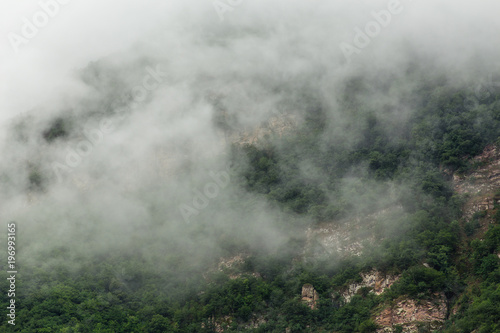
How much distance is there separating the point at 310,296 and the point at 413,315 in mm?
12139

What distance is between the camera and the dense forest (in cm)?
7019

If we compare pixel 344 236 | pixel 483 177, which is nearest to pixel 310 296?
pixel 344 236

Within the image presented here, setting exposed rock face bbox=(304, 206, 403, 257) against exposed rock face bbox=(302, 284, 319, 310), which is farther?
exposed rock face bbox=(304, 206, 403, 257)

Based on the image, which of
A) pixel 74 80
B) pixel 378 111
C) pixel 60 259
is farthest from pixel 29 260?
pixel 378 111

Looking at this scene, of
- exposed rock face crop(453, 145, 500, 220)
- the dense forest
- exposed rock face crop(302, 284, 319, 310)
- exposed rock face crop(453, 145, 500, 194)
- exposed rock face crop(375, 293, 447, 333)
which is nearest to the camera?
exposed rock face crop(375, 293, 447, 333)

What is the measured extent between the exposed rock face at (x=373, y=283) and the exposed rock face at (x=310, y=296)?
3.18m

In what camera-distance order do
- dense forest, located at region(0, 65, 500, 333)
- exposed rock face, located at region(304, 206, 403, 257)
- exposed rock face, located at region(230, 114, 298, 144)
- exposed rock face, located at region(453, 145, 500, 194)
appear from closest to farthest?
dense forest, located at region(0, 65, 500, 333) < exposed rock face, located at region(453, 145, 500, 194) < exposed rock face, located at region(304, 206, 403, 257) < exposed rock face, located at region(230, 114, 298, 144)

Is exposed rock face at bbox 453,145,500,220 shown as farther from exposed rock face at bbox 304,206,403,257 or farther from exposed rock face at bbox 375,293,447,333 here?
exposed rock face at bbox 375,293,447,333

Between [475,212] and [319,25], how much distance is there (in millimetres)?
49729

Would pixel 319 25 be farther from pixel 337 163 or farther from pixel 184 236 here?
pixel 184 236

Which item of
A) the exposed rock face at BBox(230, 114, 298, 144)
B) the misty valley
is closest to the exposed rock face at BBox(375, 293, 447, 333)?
the misty valley

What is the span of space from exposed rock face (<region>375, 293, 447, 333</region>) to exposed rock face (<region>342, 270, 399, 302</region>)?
357cm

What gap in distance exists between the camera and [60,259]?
8088 cm

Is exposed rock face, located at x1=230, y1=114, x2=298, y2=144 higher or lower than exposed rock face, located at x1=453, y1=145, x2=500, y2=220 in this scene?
higher
